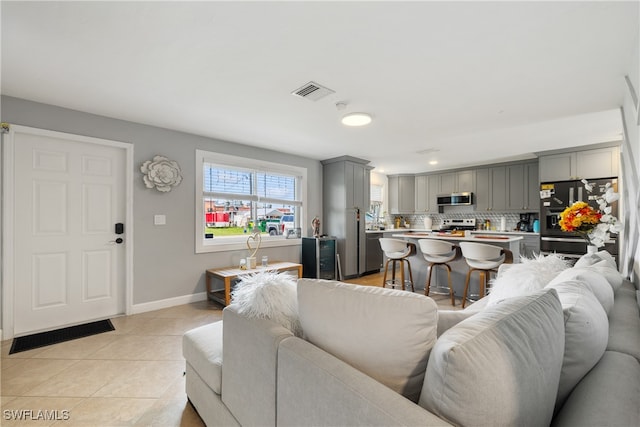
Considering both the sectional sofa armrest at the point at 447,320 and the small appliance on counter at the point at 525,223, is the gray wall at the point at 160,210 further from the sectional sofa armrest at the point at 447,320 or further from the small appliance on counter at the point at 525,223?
the small appliance on counter at the point at 525,223

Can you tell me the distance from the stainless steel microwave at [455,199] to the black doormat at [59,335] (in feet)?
21.6

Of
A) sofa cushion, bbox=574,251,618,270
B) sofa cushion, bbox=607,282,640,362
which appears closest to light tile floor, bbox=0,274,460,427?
sofa cushion, bbox=607,282,640,362

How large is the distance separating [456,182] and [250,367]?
6748mm

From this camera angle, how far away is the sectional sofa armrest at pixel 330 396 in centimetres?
67

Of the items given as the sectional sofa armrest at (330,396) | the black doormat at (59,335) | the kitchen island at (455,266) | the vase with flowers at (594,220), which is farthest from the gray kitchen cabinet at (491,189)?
the black doormat at (59,335)

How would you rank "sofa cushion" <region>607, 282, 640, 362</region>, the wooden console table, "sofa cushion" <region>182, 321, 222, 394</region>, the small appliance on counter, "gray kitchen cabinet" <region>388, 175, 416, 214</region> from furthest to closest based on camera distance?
"gray kitchen cabinet" <region>388, 175, 416, 214</region>, the small appliance on counter, the wooden console table, "sofa cushion" <region>182, 321, 222, 394</region>, "sofa cushion" <region>607, 282, 640, 362</region>

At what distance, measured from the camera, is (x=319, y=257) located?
503 cm

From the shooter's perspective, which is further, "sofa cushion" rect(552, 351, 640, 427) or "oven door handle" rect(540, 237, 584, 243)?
"oven door handle" rect(540, 237, 584, 243)

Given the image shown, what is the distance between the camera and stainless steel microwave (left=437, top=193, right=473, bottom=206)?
6.48 m

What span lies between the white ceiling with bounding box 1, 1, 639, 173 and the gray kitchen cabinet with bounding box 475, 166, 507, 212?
244cm

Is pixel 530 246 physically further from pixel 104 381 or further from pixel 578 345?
pixel 104 381

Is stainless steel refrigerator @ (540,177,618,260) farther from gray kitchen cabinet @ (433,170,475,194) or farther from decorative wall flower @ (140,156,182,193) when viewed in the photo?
decorative wall flower @ (140,156,182,193)

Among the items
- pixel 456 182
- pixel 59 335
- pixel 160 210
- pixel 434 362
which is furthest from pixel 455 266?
pixel 59 335

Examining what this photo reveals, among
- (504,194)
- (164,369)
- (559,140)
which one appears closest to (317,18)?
(164,369)
